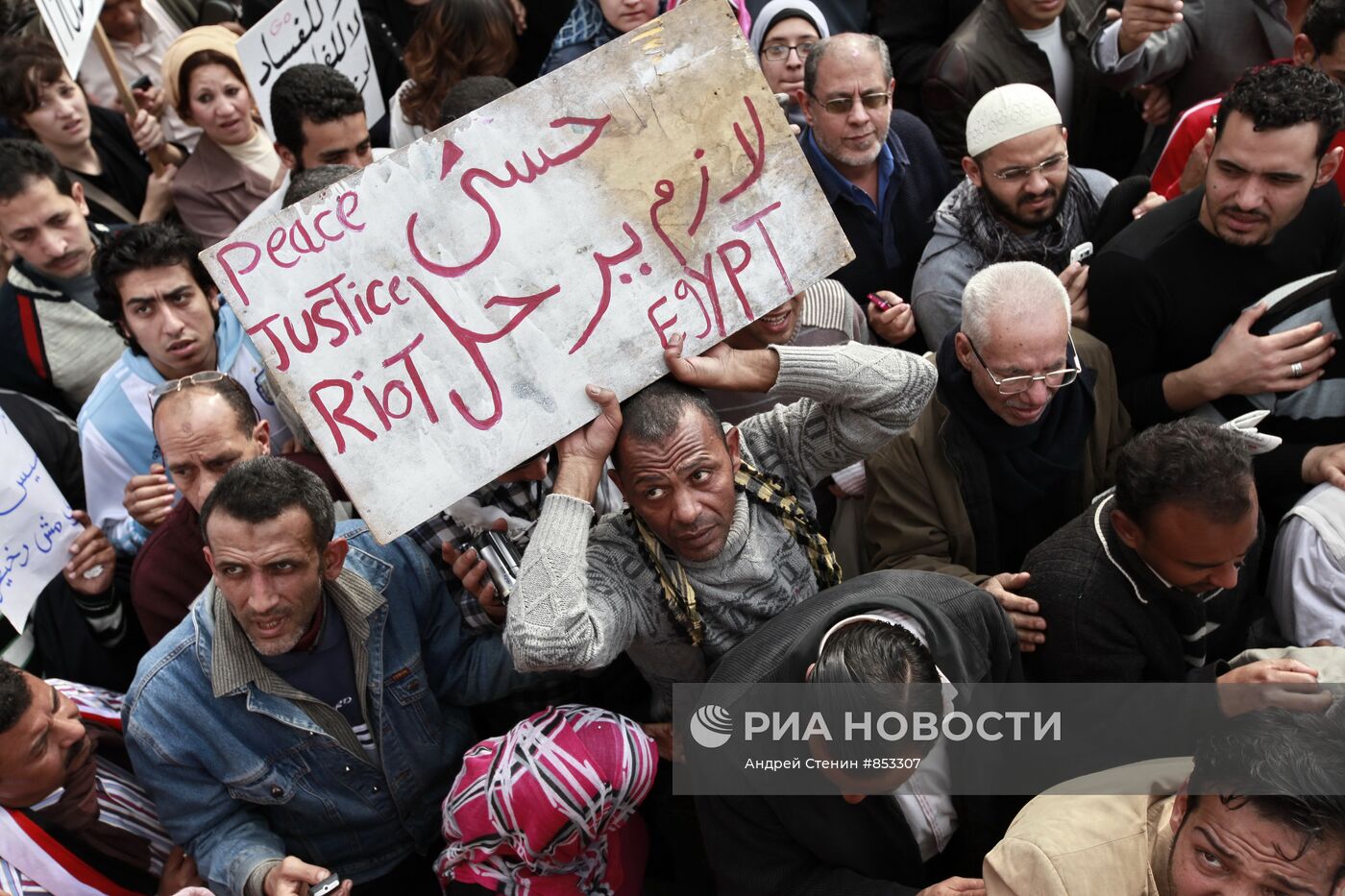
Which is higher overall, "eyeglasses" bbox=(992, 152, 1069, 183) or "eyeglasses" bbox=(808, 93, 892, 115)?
"eyeglasses" bbox=(808, 93, 892, 115)

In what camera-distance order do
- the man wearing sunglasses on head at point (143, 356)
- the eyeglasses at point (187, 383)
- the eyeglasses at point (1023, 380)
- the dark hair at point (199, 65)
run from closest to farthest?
the eyeglasses at point (1023, 380) → the eyeglasses at point (187, 383) → the man wearing sunglasses on head at point (143, 356) → the dark hair at point (199, 65)

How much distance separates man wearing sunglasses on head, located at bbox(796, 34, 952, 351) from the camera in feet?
13.5

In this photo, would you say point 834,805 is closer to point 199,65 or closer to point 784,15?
point 784,15

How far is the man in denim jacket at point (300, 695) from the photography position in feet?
8.83

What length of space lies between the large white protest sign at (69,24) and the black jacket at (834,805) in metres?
3.40

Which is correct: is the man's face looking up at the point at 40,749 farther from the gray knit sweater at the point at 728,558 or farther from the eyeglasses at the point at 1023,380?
the eyeglasses at the point at 1023,380

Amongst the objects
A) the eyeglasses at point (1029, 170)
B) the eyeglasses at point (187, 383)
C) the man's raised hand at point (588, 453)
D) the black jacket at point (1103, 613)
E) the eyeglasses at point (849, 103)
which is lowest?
the black jacket at point (1103, 613)

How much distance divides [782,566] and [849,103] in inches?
80.5

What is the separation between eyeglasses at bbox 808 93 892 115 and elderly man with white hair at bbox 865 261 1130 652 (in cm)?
124

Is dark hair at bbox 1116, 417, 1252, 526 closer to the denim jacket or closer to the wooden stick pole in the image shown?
the denim jacket

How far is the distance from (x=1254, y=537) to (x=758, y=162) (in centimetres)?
144

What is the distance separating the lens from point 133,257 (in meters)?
3.72

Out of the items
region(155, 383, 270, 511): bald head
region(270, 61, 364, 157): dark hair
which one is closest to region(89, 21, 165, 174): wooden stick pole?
region(270, 61, 364, 157): dark hair

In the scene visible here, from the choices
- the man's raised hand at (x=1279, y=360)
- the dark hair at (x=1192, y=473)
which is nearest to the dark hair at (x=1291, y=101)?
the man's raised hand at (x=1279, y=360)
